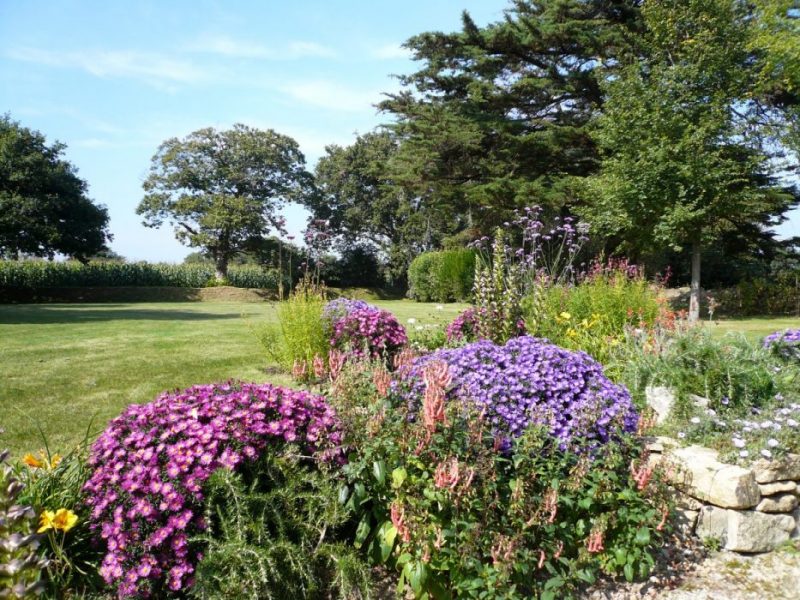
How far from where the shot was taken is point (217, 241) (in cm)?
2645

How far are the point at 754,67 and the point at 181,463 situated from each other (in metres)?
16.0

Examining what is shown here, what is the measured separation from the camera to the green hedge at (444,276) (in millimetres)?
17391

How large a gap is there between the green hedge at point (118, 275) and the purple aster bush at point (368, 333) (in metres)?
22.6

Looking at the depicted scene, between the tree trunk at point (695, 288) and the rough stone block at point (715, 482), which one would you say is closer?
the rough stone block at point (715, 482)

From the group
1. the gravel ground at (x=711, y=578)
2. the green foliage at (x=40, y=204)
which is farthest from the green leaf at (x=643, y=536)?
the green foliage at (x=40, y=204)

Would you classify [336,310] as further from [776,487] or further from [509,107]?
[509,107]

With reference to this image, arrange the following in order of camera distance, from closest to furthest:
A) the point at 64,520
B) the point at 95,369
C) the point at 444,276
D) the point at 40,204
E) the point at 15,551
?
the point at 15,551, the point at 64,520, the point at 95,369, the point at 444,276, the point at 40,204

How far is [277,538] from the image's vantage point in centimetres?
219

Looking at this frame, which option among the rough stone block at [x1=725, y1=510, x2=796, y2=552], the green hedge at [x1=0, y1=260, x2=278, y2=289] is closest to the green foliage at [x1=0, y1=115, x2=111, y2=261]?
the green hedge at [x1=0, y1=260, x2=278, y2=289]

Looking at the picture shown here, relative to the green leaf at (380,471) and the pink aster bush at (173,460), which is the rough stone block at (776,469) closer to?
the green leaf at (380,471)

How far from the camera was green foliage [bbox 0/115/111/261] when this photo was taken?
69.2ft

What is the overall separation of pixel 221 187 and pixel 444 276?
619 inches

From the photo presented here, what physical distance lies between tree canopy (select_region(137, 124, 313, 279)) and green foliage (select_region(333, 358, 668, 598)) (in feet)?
82.4

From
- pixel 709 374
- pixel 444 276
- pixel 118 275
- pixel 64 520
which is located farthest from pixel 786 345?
pixel 118 275
